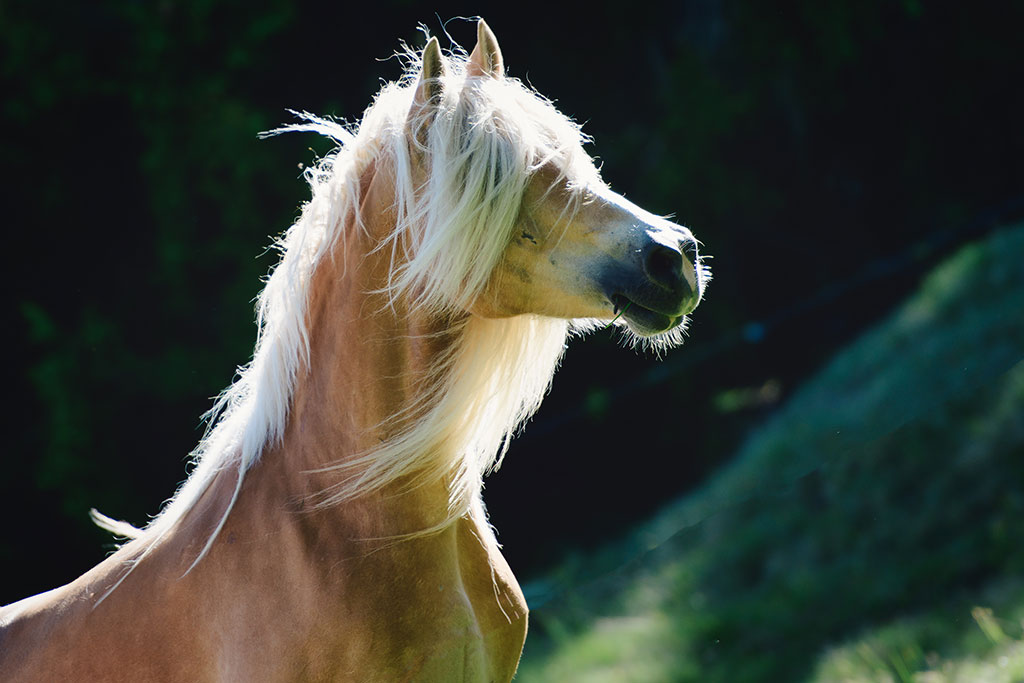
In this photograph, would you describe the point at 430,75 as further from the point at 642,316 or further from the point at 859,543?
the point at 859,543

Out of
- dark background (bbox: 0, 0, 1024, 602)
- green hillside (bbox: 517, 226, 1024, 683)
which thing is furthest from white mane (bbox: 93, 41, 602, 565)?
dark background (bbox: 0, 0, 1024, 602)

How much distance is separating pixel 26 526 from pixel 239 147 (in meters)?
2.61

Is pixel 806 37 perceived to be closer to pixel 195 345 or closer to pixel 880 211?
pixel 880 211

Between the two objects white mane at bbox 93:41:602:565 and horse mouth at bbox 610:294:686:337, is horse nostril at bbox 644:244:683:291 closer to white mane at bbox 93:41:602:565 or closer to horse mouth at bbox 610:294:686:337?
horse mouth at bbox 610:294:686:337

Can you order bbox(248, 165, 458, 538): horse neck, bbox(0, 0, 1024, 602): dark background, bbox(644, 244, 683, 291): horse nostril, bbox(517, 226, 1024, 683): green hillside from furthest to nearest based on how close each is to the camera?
bbox(0, 0, 1024, 602): dark background < bbox(517, 226, 1024, 683): green hillside < bbox(248, 165, 458, 538): horse neck < bbox(644, 244, 683, 291): horse nostril

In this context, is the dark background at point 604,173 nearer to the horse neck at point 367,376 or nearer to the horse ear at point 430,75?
the horse neck at point 367,376

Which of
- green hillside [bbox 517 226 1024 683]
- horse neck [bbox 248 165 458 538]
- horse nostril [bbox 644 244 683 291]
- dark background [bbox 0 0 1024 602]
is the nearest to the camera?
horse nostril [bbox 644 244 683 291]

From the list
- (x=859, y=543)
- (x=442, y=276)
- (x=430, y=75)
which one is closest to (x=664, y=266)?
(x=442, y=276)

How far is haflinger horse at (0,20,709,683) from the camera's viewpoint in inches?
66.7

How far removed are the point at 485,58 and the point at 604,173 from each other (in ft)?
17.1

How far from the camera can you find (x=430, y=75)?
5.73 ft

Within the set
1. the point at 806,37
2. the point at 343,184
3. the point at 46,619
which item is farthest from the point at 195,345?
the point at 806,37

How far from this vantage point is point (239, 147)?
5.57 meters

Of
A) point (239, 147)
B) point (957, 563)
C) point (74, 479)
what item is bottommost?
point (74, 479)
